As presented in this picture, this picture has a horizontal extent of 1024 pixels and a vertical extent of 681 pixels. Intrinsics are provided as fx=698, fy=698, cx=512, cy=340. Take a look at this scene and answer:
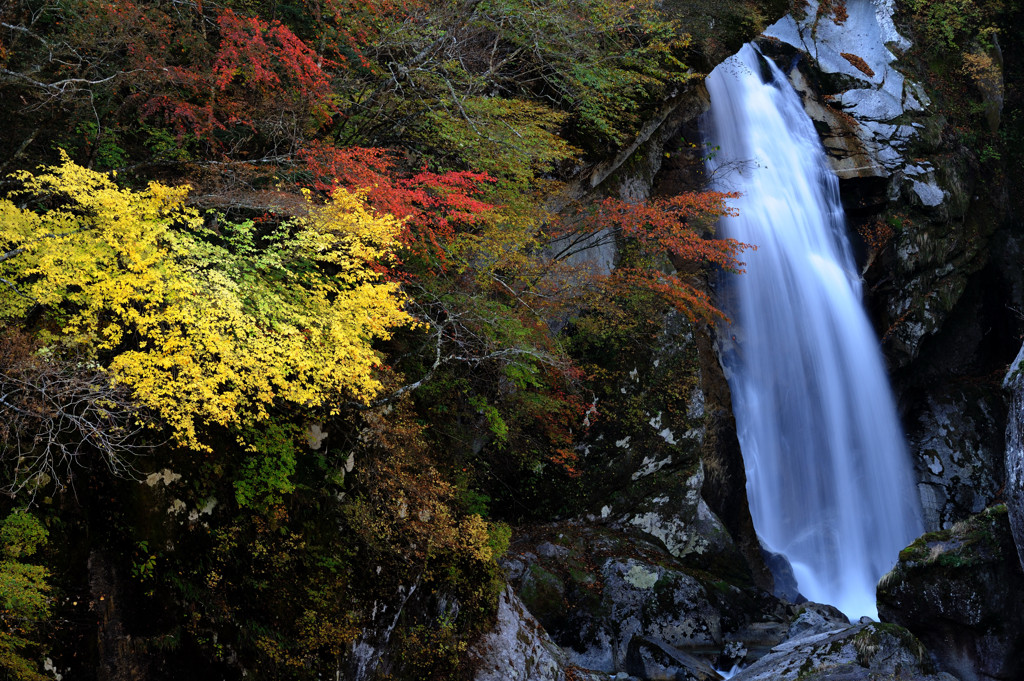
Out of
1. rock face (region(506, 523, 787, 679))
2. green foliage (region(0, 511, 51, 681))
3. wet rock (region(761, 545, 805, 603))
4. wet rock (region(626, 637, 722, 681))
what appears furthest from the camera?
wet rock (region(761, 545, 805, 603))

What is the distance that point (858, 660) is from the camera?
7.85 metres

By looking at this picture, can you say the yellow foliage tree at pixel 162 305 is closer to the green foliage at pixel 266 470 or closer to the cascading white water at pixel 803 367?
the green foliage at pixel 266 470

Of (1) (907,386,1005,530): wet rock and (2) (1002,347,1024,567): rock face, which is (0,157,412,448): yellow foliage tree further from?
(1) (907,386,1005,530): wet rock

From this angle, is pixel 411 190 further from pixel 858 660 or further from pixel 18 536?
pixel 858 660

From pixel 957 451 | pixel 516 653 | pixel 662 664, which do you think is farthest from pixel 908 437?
pixel 516 653

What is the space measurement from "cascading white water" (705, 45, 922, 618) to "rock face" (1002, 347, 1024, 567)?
246 inches

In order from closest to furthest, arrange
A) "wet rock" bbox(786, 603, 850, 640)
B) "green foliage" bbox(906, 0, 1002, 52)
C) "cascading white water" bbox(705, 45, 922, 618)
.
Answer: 1. "wet rock" bbox(786, 603, 850, 640)
2. "cascading white water" bbox(705, 45, 922, 618)
3. "green foliage" bbox(906, 0, 1002, 52)

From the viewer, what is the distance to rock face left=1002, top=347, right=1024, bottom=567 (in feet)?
29.1

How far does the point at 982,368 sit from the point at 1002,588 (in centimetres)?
1302

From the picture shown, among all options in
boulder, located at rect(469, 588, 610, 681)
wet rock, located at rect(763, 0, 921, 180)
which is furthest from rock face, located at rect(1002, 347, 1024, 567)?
wet rock, located at rect(763, 0, 921, 180)

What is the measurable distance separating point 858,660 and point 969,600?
3.47m

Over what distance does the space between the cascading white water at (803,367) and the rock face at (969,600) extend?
450 centimetres

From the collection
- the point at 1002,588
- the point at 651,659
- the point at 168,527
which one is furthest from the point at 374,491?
the point at 1002,588

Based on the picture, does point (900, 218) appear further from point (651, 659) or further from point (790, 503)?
point (651, 659)
